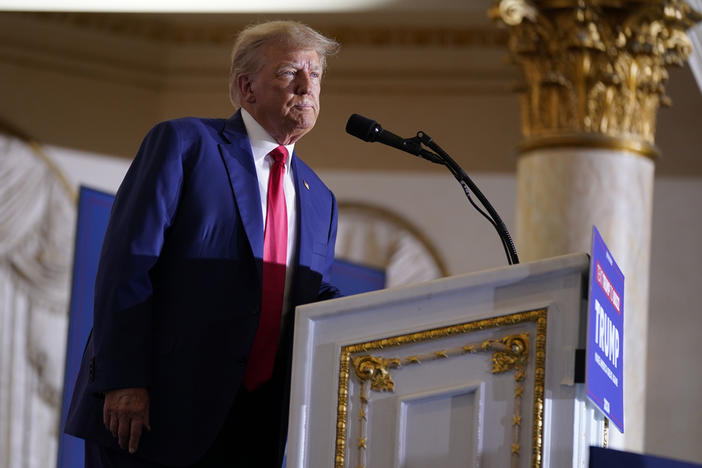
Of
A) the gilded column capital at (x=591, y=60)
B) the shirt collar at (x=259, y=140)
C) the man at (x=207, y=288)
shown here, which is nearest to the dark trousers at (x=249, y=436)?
the man at (x=207, y=288)

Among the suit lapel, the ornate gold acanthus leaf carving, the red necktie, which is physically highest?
the suit lapel

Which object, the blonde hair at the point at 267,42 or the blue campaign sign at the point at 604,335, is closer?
the blue campaign sign at the point at 604,335

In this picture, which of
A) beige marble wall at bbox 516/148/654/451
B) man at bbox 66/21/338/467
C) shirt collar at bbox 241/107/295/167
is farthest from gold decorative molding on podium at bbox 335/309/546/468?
beige marble wall at bbox 516/148/654/451

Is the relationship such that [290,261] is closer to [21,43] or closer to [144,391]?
[144,391]

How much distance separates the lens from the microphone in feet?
7.78

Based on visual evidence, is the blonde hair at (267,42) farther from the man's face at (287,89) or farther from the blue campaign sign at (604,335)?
the blue campaign sign at (604,335)

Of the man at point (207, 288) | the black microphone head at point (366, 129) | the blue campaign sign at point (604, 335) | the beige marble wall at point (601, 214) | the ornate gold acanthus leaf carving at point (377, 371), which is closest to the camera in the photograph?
the blue campaign sign at point (604, 335)

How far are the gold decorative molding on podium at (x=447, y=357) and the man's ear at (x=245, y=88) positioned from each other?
0.68 meters

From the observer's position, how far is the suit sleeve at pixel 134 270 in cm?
215

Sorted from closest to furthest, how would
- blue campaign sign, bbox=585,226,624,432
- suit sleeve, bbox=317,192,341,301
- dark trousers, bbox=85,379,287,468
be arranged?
1. blue campaign sign, bbox=585,226,624,432
2. dark trousers, bbox=85,379,287,468
3. suit sleeve, bbox=317,192,341,301

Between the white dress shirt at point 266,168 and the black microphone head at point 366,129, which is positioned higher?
the black microphone head at point 366,129

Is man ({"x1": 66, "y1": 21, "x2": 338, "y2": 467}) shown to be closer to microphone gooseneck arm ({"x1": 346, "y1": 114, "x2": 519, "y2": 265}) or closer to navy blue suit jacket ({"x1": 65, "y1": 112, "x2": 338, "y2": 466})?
navy blue suit jacket ({"x1": 65, "y1": 112, "x2": 338, "y2": 466})

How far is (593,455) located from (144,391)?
0.88m

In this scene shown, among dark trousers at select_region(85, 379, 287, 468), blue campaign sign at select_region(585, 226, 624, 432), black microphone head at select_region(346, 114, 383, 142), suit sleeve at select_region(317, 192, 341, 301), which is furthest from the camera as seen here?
suit sleeve at select_region(317, 192, 341, 301)
